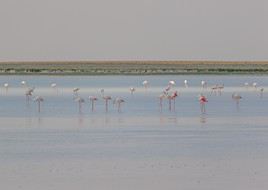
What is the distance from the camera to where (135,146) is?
1641cm

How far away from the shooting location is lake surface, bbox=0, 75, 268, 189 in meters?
12.8

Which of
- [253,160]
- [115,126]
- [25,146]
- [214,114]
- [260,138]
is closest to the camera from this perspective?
[253,160]

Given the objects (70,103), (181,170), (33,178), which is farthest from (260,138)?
(70,103)

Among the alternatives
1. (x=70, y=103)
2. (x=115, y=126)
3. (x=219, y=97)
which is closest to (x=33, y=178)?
(x=115, y=126)

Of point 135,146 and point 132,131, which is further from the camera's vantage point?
point 132,131

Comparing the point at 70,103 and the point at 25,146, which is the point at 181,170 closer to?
the point at 25,146

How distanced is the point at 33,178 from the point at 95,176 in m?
0.80

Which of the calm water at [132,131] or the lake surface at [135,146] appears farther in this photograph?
the calm water at [132,131]

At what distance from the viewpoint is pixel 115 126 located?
20.7m

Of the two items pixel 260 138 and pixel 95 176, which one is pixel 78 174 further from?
pixel 260 138

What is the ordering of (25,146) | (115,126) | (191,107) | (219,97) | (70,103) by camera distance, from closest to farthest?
1. (25,146)
2. (115,126)
3. (191,107)
4. (70,103)
5. (219,97)

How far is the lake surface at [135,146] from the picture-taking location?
12.8 meters

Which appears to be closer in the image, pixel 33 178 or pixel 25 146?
pixel 33 178

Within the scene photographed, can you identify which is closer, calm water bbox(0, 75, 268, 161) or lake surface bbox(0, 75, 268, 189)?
lake surface bbox(0, 75, 268, 189)
